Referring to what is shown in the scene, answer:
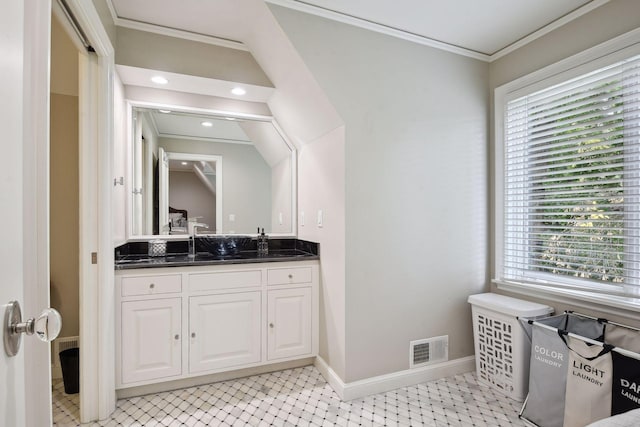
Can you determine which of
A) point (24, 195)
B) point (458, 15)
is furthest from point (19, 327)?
point (458, 15)

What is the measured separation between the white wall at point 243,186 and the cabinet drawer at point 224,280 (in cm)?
60

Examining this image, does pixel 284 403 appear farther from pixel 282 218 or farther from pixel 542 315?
pixel 542 315

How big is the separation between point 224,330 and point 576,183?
8.39ft

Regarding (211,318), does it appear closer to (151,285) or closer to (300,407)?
(151,285)

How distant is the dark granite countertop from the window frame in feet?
4.80

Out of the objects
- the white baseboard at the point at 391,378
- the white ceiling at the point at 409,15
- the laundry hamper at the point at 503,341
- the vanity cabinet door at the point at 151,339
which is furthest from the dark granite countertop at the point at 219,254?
the white ceiling at the point at 409,15

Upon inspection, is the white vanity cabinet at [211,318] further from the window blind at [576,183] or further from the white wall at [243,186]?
the window blind at [576,183]

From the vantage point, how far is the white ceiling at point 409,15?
2.03 m

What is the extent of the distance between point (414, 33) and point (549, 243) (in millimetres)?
1757

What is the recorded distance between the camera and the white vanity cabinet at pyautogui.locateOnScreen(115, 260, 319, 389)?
2.14 meters

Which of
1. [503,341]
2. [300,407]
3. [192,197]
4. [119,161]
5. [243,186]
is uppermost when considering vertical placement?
[119,161]

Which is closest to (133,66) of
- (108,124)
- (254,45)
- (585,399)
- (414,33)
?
(108,124)

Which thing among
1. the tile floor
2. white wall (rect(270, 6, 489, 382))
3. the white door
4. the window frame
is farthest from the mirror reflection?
the window frame

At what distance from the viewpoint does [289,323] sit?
2537mm
